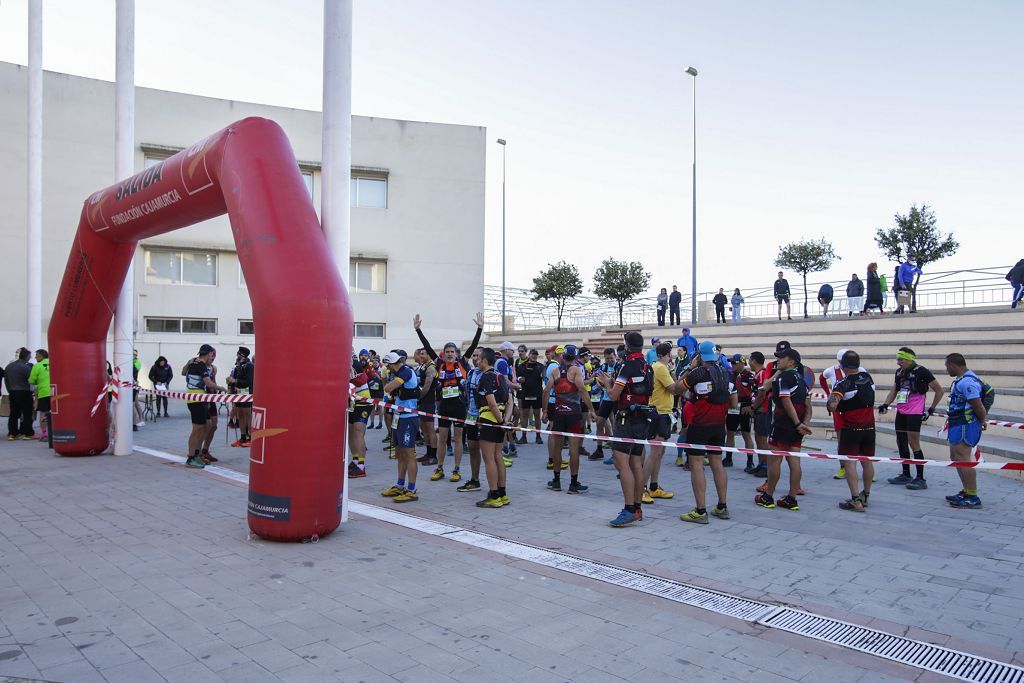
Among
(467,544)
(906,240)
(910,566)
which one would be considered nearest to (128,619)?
(467,544)

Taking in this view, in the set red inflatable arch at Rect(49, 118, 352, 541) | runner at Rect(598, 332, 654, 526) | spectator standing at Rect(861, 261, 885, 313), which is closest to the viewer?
red inflatable arch at Rect(49, 118, 352, 541)

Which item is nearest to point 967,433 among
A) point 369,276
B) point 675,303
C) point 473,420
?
point 473,420

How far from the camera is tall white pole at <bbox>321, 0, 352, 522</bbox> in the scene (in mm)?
7121

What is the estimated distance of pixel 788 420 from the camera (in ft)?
25.2

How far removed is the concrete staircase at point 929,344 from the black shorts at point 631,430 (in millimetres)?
5995

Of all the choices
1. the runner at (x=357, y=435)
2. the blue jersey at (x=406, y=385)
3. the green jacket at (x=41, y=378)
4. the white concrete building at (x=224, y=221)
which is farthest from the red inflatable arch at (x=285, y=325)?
the white concrete building at (x=224, y=221)

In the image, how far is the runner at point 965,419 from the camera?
7.50 m

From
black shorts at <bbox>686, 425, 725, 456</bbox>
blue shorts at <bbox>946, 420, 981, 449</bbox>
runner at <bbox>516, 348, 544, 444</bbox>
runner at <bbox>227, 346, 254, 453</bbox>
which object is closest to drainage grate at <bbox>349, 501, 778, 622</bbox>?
black shorts at <bbox>686, 425, 725, 456</bbox>

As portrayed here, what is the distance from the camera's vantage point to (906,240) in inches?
930

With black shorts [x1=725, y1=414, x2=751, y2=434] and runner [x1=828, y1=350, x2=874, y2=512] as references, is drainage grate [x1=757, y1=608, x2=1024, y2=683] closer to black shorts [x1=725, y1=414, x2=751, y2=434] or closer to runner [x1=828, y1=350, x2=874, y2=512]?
runner [x1=828, y1=350, x2=874, y2=512]

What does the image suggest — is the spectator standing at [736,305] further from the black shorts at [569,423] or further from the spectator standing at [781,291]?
the black shorts at [569,423]

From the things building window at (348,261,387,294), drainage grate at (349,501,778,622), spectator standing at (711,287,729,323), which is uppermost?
building window at (348,261,387,294)

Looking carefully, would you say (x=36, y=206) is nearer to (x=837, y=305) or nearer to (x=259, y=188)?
(x=259, y=188)

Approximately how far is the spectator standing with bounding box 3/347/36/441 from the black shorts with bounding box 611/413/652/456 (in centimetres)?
1321
